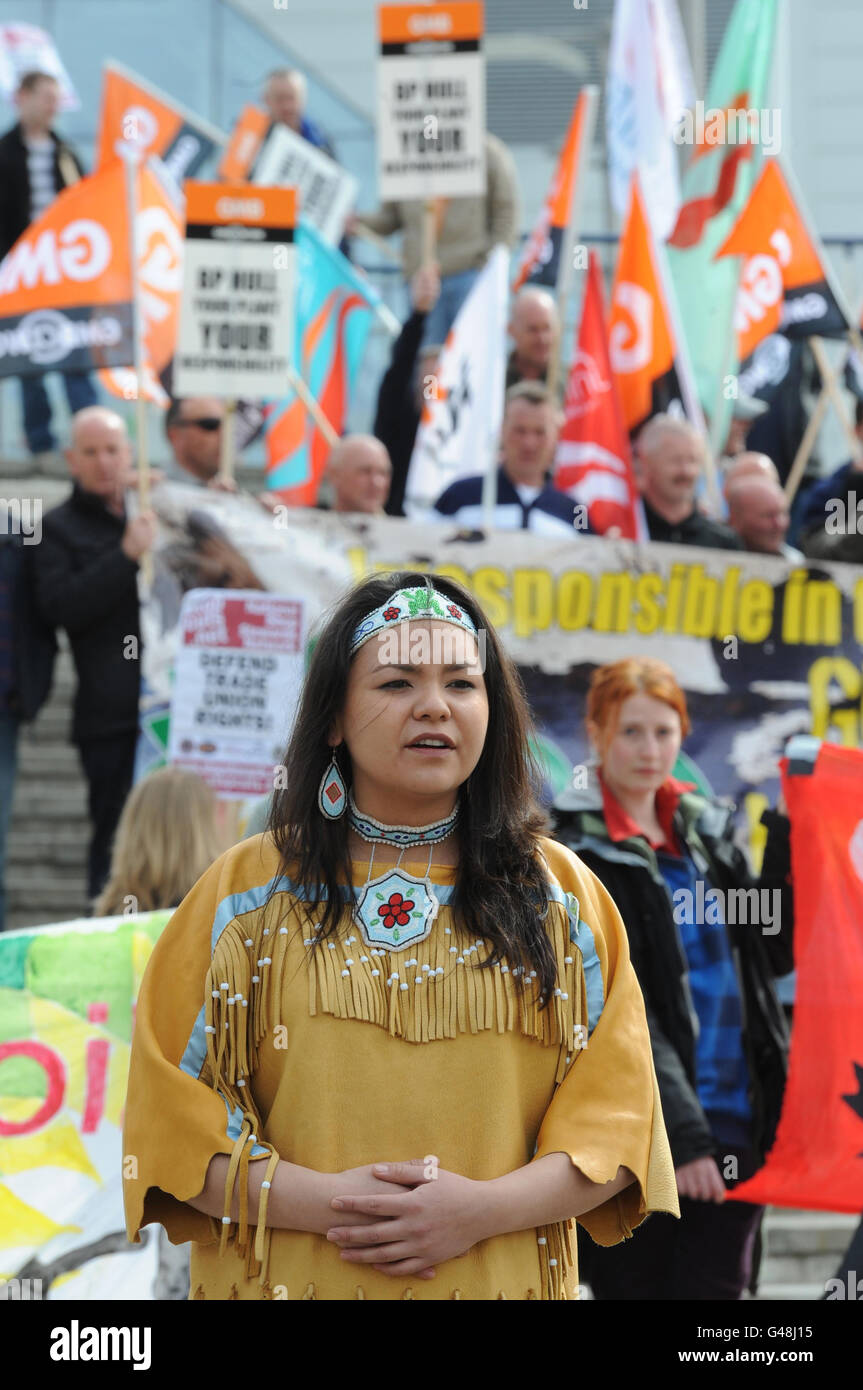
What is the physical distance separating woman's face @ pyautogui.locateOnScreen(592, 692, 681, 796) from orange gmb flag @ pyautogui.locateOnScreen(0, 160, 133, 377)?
3.12 m

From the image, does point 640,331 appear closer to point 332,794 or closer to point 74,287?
point 74,287

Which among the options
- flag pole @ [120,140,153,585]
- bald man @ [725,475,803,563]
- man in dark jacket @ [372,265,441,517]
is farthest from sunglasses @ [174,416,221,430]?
bald man @ [725,475,803,563]

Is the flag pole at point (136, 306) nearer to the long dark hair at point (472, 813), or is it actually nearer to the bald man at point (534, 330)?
the bald man at point (534, 330)

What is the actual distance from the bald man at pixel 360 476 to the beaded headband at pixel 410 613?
13.7 feet

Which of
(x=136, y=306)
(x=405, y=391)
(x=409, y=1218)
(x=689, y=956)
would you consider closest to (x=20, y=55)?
(x=405, y=391)

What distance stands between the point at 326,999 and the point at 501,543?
3.86 metres

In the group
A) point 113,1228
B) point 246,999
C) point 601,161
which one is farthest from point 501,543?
point 601,161

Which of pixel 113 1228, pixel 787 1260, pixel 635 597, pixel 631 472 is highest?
pixel 631 472

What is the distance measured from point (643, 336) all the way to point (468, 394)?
1129mm

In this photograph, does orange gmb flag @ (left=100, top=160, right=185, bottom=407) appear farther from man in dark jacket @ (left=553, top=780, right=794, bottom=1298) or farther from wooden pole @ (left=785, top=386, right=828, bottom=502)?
man in dark jacket @ (left=553, top=780, right=794, bottom=1298)

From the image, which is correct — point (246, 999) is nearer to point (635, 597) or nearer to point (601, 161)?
point (635, 597)

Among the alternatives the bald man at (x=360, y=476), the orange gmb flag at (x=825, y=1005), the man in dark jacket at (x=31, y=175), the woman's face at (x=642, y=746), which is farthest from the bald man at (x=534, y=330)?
the orange gmb flag at (x=825, y=1005)

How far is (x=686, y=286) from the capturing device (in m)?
8.75

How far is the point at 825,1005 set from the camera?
452cm
